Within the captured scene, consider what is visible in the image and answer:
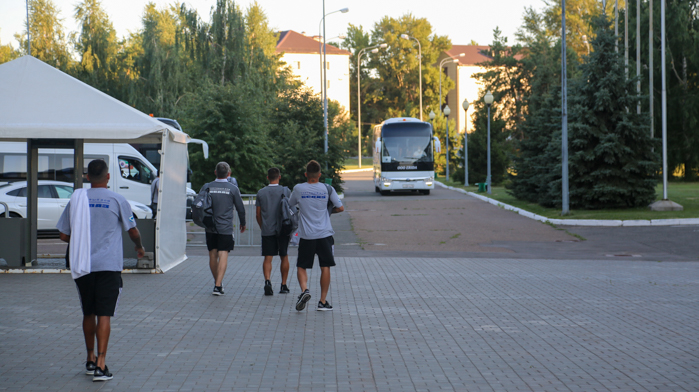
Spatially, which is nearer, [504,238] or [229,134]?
[504,238]

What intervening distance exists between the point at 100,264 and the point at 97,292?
23 centimetres

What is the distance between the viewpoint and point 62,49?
49375mm

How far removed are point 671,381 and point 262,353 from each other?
3400mm

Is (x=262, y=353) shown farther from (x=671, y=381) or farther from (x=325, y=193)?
(x=671, y=381)

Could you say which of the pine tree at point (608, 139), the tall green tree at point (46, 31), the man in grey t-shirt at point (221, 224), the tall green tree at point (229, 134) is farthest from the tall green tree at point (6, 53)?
the man in grey t-shirt at point (221, 224)

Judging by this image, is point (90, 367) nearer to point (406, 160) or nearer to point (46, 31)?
point (406, 160)

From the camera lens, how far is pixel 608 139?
22641mm

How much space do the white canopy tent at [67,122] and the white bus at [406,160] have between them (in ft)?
77.9

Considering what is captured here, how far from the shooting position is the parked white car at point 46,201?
1636cm

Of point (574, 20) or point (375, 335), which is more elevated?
point (574, 20)

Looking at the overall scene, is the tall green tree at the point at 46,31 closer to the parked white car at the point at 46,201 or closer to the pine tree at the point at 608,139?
the parked white car at the point at 46,201

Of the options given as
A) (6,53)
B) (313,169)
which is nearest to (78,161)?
(313,169)

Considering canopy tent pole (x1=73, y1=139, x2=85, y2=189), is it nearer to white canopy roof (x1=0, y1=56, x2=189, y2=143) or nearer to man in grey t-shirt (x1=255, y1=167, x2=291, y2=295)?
white canopy roof (x1=0, y1=56, x2=189, y2=143)

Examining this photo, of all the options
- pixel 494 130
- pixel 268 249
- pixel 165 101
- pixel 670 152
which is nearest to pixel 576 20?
pixel 670 152
